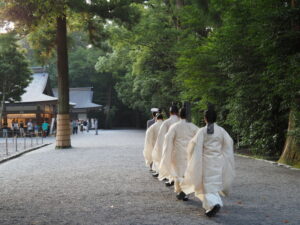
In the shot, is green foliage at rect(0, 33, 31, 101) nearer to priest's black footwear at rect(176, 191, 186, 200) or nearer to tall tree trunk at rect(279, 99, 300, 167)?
tall tree trunk at rect(279, 99, 300, 167)

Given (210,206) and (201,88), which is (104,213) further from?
(201,88)

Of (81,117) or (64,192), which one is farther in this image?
(81,117)

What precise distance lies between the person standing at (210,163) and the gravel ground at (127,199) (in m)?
0.36

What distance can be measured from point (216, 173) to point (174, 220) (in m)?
0.91

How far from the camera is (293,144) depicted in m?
10.1

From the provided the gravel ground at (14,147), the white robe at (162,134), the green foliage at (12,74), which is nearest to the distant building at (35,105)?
the green foliage at (12,74)

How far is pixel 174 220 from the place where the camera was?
4.69 metres

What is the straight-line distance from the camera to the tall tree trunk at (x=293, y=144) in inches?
365

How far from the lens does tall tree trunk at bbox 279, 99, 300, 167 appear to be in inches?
Result: 365

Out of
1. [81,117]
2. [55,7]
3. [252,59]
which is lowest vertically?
[81,117]

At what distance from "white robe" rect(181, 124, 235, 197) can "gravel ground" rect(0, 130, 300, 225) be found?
16.1 inches

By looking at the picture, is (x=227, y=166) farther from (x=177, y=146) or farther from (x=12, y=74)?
(x=12, y=74)

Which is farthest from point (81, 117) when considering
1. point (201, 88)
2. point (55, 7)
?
point (55, 7)

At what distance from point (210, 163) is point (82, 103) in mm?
47554
